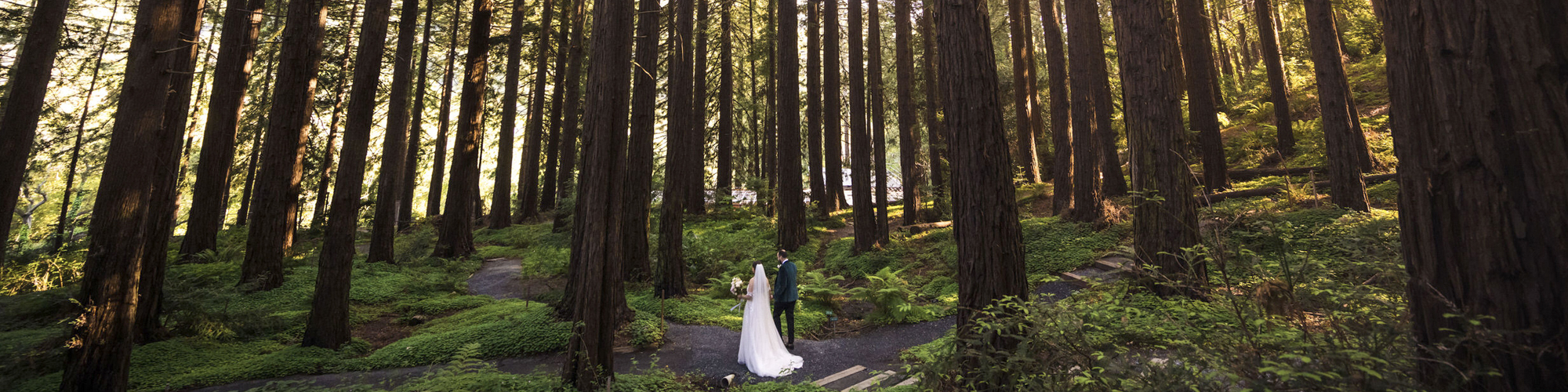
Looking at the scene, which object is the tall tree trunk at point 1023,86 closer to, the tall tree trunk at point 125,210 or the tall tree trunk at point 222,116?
the tall tree trunk at point 125,210

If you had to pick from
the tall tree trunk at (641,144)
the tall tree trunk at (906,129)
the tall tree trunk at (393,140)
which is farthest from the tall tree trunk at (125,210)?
the tall tree trunk at (906,129)

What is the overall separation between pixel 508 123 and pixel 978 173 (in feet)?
62.1

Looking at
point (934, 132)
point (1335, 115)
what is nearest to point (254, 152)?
point (934, 132)

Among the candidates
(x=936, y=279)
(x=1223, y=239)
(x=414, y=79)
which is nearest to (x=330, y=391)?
(x=1223, y=239)

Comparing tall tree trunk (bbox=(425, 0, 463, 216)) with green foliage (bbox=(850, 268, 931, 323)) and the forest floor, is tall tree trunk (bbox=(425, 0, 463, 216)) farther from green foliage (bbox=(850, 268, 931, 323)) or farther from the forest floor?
green foliage (bbox=(850, 268, 931, 323))

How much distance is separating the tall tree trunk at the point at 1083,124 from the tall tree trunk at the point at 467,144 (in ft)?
45.0

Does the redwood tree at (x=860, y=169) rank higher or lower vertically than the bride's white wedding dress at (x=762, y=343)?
higher

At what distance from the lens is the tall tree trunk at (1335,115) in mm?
9977

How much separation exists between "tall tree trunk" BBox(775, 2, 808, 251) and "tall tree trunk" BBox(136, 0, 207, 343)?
10864 mm

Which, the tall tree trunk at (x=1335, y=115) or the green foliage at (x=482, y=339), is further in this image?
the tall tree trunk at (x=1335, y=115)

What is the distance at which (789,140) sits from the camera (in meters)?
16.1

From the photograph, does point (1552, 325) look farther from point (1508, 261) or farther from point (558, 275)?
point (558, 275)

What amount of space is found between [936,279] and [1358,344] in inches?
340

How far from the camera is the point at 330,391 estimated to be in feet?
18.3
